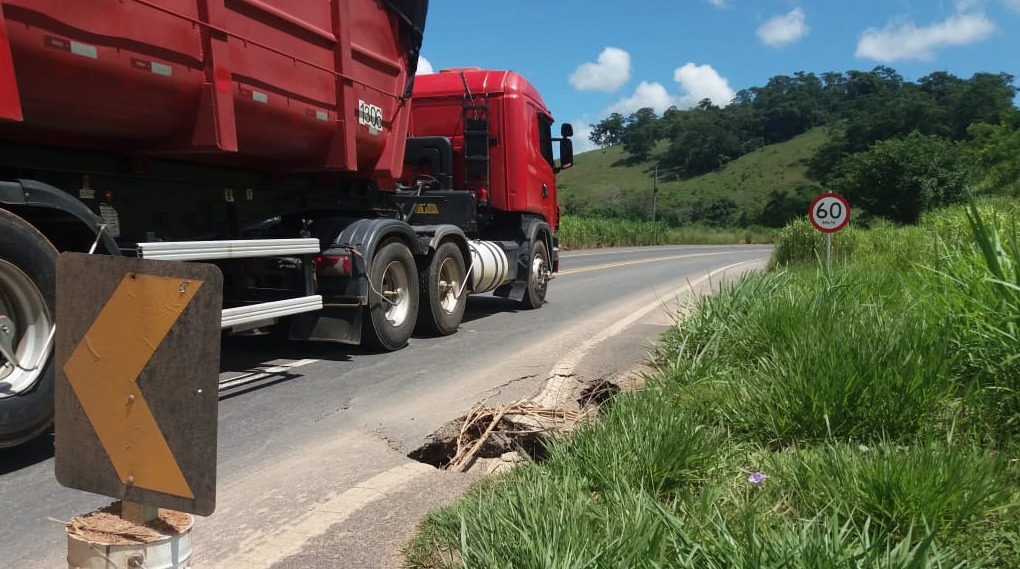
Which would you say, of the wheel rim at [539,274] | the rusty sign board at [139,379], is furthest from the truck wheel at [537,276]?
the rusty sign board at [139,379]

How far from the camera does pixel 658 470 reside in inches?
121

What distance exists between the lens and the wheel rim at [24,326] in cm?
381

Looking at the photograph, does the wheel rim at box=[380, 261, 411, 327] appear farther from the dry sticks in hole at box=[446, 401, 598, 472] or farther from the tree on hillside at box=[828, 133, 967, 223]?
the tree on hillside at box=[828, 133, 967, 223]

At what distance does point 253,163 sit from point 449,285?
9.90 feet

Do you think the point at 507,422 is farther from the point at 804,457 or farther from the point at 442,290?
the point at 442,290

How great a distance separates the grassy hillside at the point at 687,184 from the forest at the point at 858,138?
1029 mm

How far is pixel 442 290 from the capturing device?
859 cm

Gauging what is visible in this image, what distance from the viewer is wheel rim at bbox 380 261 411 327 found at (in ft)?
24.5

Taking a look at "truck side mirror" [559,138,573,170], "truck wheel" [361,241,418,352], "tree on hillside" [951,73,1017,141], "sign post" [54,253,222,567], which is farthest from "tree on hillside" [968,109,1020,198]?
"tree on hillside" [951,73,1017,141]

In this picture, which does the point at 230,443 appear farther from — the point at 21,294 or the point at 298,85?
the point at 298,85

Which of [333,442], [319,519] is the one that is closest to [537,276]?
[333,442]

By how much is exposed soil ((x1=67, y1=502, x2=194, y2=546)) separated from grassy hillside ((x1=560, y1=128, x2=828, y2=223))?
77723mm

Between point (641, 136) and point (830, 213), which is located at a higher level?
point (641, 136)

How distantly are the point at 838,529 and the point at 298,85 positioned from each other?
510 centimetres
